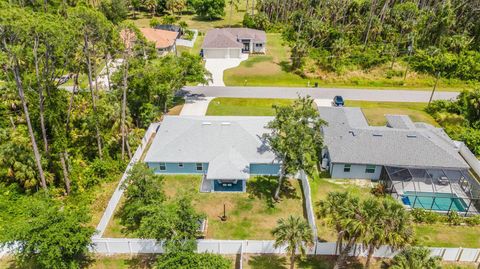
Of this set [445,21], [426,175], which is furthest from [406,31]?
[426,175]

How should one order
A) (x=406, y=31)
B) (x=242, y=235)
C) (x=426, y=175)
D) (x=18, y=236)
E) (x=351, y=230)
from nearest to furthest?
1. (x=351, y=230)
2. (x=18, y=236)
3. (x=242, y=235)
4. (x=426, y=175)
5. (x=406, y=31)

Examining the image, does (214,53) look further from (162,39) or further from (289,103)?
(289,103)

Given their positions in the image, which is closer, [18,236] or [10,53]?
[18,236]

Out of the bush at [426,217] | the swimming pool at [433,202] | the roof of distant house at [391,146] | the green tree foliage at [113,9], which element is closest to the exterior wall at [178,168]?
the roof of distant house at [391,146]

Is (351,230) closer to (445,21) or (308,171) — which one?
(308,171)

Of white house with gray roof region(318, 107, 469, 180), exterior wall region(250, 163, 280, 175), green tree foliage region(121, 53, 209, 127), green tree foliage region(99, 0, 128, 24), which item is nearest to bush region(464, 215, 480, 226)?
white house with gray roof region(318, 107, 469, 180)

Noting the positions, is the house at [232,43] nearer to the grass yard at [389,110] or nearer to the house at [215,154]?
the grass yard at [389,110]
